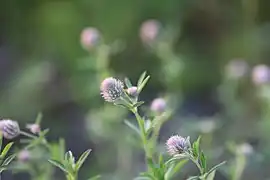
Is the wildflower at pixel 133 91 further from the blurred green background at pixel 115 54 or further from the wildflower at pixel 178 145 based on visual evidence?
the blurred green background at pixel 115 54

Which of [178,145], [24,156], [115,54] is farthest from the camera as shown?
[115,54]

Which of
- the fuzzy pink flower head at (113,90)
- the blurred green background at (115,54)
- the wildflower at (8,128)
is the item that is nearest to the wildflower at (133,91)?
the fuzzy pink flower head at (113,90)

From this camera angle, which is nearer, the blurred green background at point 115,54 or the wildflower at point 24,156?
the wildflower at point 24,156

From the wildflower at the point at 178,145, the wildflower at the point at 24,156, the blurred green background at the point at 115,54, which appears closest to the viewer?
the wildflower at the point at 178,145

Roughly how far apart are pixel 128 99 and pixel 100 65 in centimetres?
48

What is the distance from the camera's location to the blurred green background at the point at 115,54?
5.25 ft

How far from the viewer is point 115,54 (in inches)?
69.7

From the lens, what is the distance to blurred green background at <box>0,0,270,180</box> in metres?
1.60

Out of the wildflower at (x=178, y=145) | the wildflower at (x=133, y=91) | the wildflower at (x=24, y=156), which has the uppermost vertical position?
the wildflower at (x=24, y=156)

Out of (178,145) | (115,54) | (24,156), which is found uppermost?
(115,54)

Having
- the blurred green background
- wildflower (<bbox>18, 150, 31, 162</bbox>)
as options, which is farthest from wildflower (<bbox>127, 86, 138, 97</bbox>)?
the blurred green background

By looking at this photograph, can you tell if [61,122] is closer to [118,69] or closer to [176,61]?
[118,69]

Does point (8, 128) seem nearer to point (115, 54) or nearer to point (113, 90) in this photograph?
point (113, 90)

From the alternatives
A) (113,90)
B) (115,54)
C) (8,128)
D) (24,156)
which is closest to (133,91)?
(113,90)
